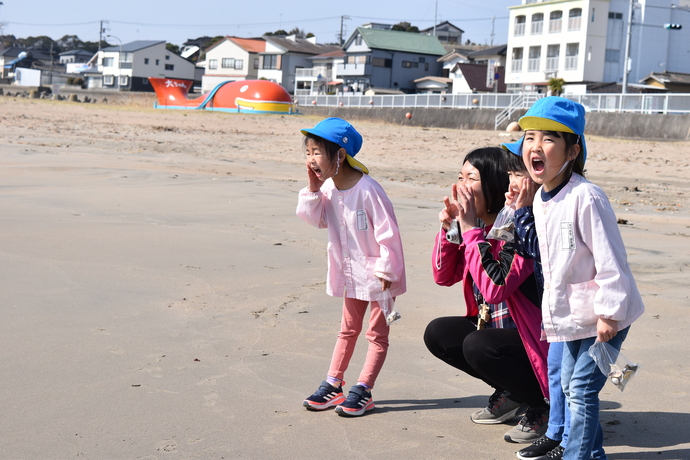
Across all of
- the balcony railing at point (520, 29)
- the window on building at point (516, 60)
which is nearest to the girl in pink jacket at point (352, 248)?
the window on building at point (516, 60)

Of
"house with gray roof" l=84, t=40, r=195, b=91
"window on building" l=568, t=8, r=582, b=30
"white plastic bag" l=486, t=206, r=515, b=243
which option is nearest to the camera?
"white plastic bag" l=486, t=206, r=515, b=243

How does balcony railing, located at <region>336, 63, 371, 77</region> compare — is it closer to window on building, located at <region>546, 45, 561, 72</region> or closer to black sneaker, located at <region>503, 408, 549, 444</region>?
window on building, located at <region>546, 45, 561, 72</region>

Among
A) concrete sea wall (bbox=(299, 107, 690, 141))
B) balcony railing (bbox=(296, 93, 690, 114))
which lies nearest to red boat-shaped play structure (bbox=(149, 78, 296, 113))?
concrete sea wall (bbox=(299, 107, 690, 141))

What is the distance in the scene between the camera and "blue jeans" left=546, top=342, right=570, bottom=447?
97.0 inches

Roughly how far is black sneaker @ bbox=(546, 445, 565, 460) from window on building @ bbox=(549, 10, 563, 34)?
4534 cm

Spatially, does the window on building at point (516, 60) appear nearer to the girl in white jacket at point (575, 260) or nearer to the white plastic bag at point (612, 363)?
the girl in white jacket at point (575, 260)

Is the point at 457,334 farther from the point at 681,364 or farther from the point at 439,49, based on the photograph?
the point at 439,49

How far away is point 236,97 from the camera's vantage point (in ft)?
120

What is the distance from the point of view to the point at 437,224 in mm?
7285

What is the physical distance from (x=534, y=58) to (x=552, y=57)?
1.51 m

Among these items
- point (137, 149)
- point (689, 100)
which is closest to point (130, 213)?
point (137, 149)

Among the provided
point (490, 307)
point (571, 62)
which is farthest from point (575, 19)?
point (490, 307)

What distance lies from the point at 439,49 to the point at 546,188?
2348 inches

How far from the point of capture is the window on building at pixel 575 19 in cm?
4269
